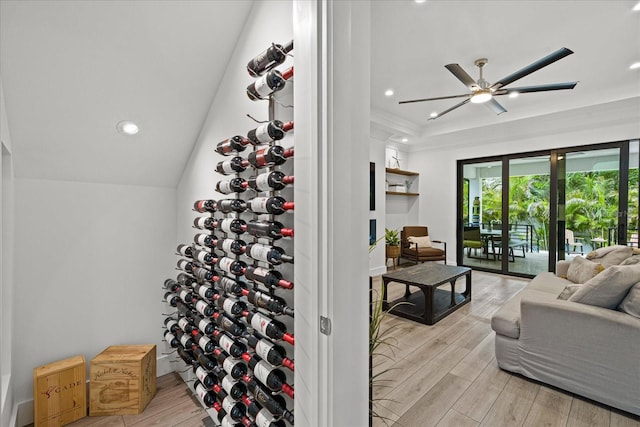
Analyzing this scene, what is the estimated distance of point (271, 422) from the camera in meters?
1.15

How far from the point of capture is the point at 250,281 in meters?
1.35

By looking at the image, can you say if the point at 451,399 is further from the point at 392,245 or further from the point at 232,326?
the point at 392,245

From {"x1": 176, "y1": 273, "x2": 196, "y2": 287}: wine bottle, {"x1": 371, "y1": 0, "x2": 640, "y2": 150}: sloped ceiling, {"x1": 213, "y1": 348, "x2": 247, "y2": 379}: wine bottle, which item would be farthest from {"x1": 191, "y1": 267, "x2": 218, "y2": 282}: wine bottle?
{"x1": 371, "y1": 0, "x2": 640, "y2": 150}: sloped ceiling

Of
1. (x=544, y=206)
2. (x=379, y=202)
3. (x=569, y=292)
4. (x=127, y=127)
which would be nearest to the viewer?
(x=127, y=127)

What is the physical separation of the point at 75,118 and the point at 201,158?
687 millimetres

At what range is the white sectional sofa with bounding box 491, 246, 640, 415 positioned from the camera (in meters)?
1.79

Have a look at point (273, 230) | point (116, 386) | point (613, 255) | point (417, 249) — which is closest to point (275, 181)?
point (273, 230)

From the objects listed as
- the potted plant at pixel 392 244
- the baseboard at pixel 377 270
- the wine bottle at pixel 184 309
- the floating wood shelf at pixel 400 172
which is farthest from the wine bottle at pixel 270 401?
the floating wood shelf at pixel 400 172

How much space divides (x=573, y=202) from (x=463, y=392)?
4.57 meters

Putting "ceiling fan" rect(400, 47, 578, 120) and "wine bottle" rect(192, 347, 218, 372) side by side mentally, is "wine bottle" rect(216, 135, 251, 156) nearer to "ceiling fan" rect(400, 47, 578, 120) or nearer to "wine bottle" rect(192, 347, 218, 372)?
"wine bottle" rect(192, 347, 218, 372)

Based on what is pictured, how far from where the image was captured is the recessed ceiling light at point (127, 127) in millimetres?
1762

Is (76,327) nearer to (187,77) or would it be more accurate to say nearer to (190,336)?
(190,336)

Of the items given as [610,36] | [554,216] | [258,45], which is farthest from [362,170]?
[554,216]

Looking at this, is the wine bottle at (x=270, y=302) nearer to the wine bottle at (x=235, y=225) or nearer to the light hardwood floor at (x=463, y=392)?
the wine bottle at (x=235, y=225)
